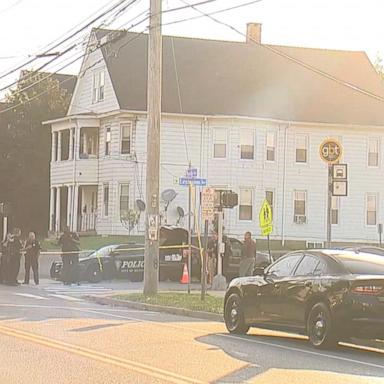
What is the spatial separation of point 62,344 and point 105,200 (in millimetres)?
32981

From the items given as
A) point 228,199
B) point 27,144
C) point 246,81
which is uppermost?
point 246,81

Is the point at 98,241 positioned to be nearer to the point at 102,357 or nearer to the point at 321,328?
the point at 321,328

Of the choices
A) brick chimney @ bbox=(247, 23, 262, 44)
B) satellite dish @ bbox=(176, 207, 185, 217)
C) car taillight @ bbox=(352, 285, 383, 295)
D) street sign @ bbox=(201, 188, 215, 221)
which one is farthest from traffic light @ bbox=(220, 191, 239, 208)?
brick chimney @ bbox=(247, 23, 262, 44)

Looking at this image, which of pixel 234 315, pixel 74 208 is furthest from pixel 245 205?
pixel 234 315

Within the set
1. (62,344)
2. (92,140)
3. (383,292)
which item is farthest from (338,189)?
(92,140)

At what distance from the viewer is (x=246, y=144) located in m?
46.0

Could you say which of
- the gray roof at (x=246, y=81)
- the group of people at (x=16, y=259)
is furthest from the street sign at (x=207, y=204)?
the gray roof at (x=246, y=81)

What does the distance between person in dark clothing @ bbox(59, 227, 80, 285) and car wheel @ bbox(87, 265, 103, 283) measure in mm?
771

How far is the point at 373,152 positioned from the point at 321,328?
113 feet

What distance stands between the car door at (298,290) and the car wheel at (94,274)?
17.3 m

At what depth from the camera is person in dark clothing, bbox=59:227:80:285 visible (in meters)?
29.9

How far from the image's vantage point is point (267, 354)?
44.0ft

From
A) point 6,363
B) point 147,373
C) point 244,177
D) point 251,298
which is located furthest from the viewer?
point 244,177

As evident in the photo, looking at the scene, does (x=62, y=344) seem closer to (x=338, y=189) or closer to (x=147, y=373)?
(x=147, y=373)
